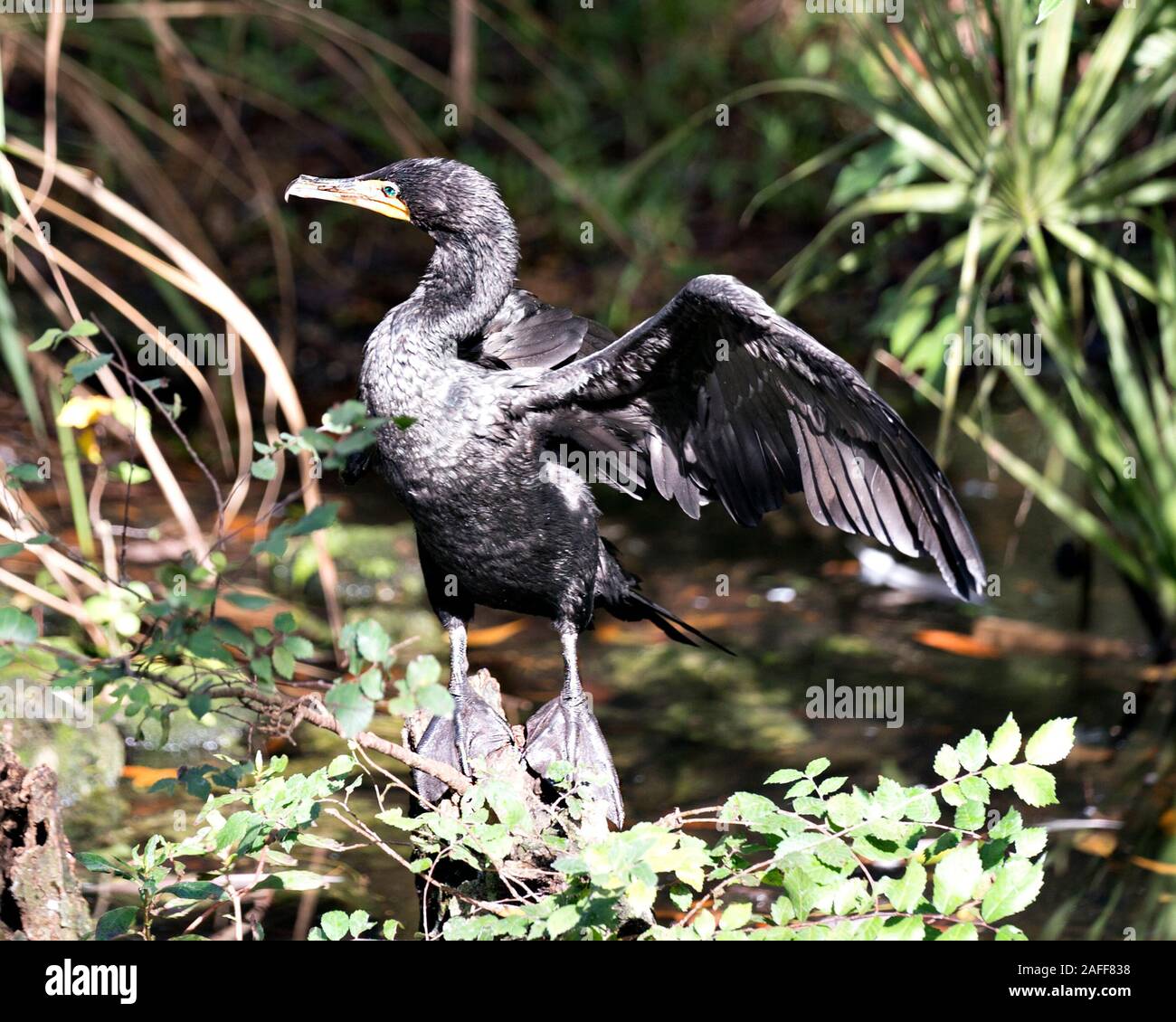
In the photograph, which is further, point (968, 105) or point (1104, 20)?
point (1104, 20)

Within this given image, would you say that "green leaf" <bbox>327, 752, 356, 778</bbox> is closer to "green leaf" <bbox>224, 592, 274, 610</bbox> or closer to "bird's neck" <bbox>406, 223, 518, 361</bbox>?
"green leaf" <bbox>224, 592, 274, 610</bbox>

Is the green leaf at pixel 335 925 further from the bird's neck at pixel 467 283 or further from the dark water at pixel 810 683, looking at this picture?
the dark water at pixel 810 683

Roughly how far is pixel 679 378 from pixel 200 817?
1.17m

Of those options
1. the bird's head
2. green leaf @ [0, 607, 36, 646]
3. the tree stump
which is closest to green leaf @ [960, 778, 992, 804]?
the bird's head

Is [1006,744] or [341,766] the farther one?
[341,766]

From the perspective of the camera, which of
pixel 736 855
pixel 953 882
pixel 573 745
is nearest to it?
pixel 953 882

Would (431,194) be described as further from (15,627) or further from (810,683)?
(810,683)

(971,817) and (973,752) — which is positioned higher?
(973,752)

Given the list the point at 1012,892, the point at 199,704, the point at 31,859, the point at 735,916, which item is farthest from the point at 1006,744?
the point at 31,859

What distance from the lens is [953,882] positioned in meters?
2.17

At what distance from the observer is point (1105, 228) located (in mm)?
5465

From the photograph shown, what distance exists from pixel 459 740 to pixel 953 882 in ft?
3.46

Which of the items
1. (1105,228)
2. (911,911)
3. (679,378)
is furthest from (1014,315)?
(911,911)
